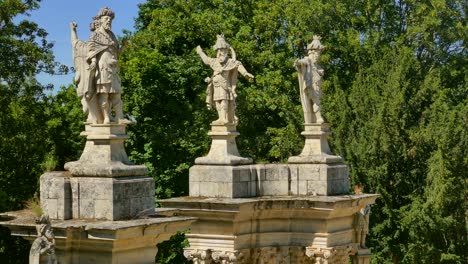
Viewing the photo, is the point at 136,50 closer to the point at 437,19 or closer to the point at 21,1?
the point at 21,1

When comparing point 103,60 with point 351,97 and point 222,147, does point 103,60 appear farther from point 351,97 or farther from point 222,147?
point 351,97

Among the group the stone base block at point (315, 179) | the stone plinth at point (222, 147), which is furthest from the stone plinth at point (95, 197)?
the stone base block at point (315, 179)

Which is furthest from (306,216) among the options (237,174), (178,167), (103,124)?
(178,167)

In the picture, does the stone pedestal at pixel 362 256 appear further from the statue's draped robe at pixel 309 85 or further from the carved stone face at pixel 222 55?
the carved stone face at pixel 222 55

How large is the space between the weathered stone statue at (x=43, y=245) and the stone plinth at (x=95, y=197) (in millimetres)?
926

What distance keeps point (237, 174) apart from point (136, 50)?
2073 centimetres

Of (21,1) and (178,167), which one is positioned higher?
(21,1)

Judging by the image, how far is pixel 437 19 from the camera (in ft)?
144

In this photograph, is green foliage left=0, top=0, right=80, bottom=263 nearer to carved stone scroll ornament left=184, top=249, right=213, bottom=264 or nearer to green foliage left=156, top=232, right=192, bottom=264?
green foliage left=156, top=232, right=192, bottom=264

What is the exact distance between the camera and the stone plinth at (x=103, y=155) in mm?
16391

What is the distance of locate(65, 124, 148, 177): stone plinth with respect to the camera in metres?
16.4

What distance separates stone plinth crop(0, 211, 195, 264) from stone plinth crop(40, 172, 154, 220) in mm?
188

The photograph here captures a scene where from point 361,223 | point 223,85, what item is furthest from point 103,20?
point 361,223

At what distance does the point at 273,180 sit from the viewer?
75.9 ft
